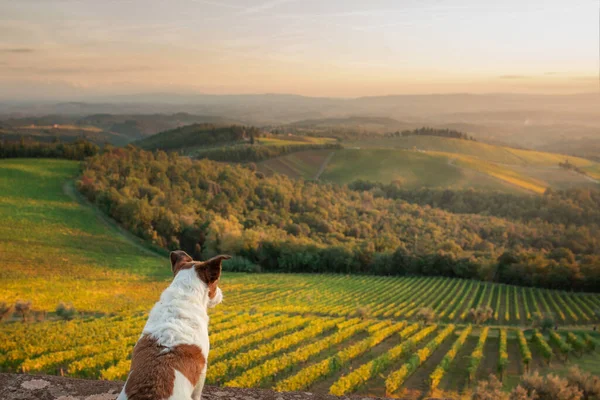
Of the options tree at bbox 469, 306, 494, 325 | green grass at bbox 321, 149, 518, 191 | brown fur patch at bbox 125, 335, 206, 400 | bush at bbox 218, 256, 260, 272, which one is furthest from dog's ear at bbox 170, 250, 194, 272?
green grass at bbox 321, 149, 518, 191

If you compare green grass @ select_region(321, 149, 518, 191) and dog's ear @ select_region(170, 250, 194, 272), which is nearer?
dog's ear @ select_region(170, 250, 194, 272)

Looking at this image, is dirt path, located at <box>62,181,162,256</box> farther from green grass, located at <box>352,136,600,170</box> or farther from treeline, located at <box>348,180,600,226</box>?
green grass, located at <box>352,136,600,170</box>

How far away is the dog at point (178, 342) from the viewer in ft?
7.84

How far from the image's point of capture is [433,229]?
9012 centimetres

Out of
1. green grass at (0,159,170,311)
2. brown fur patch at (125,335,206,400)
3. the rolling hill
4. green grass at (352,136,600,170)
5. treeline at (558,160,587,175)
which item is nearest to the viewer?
brown fur patch at (125,335,206,400)

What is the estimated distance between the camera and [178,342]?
8.66 feet

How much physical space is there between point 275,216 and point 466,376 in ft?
191

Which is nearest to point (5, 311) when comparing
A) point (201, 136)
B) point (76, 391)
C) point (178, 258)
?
point (76, 391)

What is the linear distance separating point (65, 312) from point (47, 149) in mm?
58276

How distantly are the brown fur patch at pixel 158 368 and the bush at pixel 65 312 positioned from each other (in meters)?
23.4

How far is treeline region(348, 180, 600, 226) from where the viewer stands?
3846 inches

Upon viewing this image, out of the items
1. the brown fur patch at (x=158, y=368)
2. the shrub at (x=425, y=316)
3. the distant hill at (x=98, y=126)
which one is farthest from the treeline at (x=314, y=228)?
the brown fur patch at (x=158, y=368)

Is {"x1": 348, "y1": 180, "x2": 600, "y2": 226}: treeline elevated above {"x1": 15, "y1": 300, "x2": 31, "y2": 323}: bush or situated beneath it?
situated beneath

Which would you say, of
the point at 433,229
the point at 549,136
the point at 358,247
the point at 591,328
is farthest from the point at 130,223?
the point at 549,136
